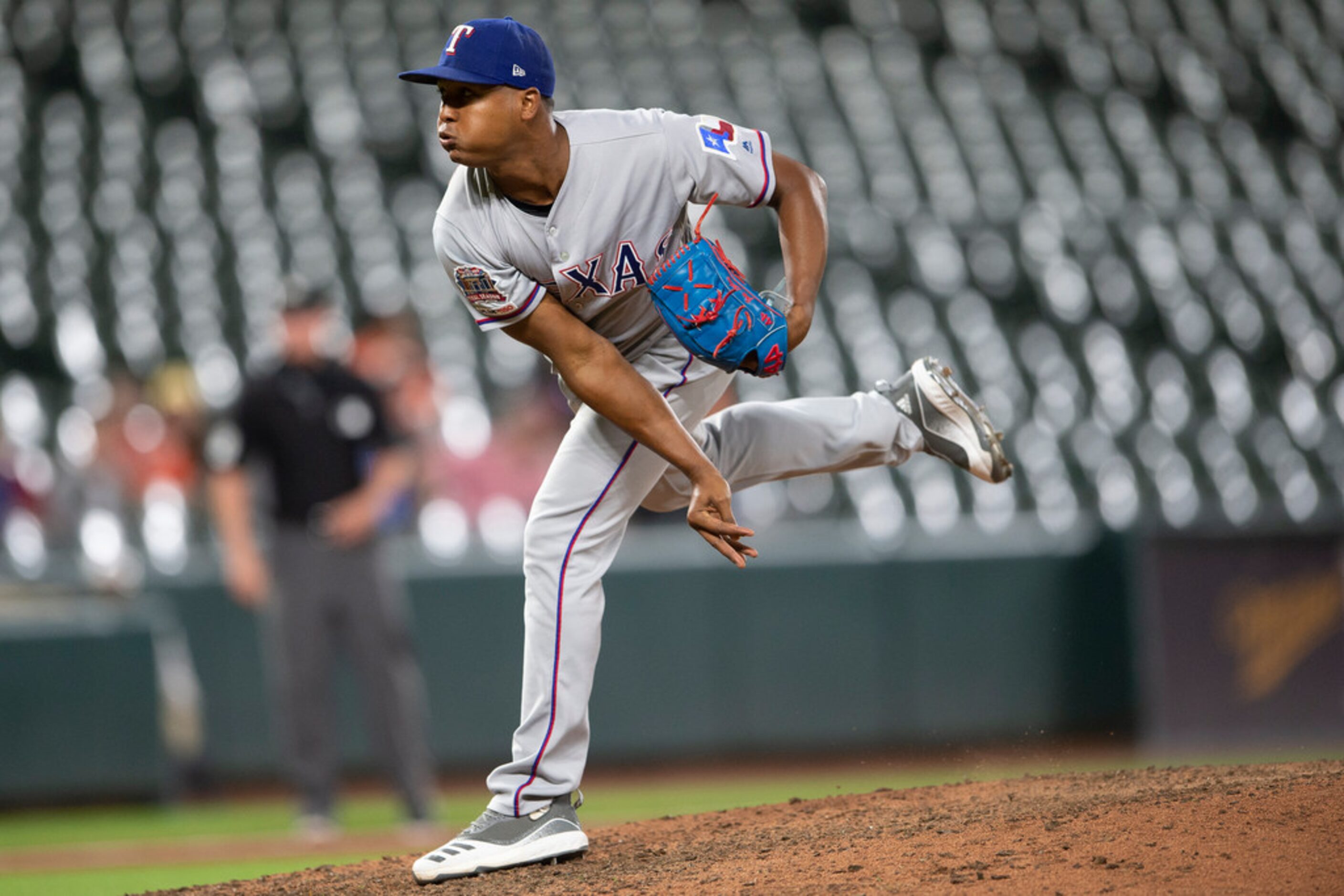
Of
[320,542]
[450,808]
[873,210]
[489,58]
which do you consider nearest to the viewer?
[489,58]

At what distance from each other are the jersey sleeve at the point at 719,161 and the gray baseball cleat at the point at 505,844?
123 cm

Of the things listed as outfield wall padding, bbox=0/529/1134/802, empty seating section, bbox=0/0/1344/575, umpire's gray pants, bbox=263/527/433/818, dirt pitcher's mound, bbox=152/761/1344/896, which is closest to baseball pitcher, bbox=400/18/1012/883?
dirt pitcher's mound, bbox=152/761/1344/896

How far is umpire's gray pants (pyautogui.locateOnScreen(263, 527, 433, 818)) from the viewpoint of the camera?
4.98 m

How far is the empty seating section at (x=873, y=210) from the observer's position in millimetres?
8859

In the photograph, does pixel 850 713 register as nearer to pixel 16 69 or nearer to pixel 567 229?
pixel 567 229

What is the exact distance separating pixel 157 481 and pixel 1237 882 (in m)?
5.88

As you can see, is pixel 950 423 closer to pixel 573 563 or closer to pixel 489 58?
pixel 573 563

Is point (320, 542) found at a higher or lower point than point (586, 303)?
lower

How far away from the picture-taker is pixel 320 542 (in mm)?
5082

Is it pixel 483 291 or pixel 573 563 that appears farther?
pixel 573 563

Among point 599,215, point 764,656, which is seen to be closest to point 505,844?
point 599,215

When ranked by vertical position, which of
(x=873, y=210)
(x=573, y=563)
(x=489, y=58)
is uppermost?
(x=873, y=210)

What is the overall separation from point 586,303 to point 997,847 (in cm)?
125

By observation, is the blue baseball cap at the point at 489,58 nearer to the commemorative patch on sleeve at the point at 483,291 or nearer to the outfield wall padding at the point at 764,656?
the commemorative patch on sleeve at the point at 483,291
